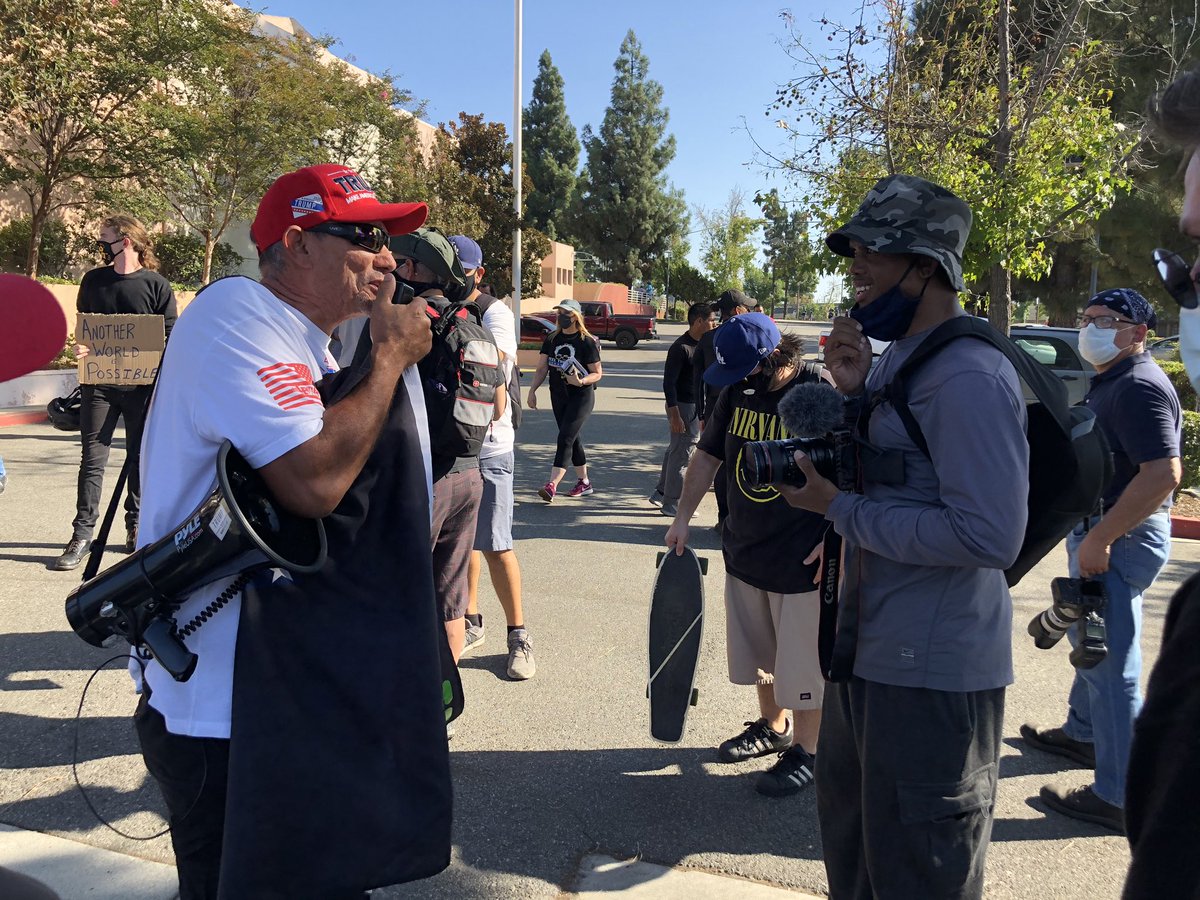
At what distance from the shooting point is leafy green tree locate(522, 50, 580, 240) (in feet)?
204

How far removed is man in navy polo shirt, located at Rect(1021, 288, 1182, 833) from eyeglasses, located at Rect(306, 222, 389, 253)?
8.40 feet

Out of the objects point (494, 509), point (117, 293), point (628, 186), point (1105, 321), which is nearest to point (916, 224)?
point (1105, 321)

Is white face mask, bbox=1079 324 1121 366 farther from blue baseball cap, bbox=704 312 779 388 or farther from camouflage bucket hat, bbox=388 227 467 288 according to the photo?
camouflage bucket hat, bbox=388 227 467 288

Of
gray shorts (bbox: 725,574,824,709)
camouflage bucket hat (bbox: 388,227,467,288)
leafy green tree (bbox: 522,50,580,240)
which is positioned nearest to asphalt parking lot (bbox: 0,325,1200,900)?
gray shorts (bbox: 725,574,824,709)

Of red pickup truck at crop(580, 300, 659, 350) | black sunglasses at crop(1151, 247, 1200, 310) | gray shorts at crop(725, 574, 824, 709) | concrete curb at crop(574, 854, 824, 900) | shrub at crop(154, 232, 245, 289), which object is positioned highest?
shrub at crop(154, 232, 245, 289)

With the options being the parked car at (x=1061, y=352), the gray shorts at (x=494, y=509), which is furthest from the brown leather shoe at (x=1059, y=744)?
the parked car at (x=1061, y=352)

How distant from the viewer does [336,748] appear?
1.62 metres

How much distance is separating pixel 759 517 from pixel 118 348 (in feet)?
15.1

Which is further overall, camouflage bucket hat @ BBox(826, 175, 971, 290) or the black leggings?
the black leggings

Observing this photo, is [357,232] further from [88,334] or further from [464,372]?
[88,334]

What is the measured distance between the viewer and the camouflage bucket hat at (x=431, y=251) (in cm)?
334

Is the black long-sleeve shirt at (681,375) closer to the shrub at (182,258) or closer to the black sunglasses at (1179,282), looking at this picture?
the black sunglasses at (1179,282)

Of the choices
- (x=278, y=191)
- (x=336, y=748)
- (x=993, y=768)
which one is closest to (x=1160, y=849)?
(x=993, y=768)

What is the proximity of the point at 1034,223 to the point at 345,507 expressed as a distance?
7.85 meters
